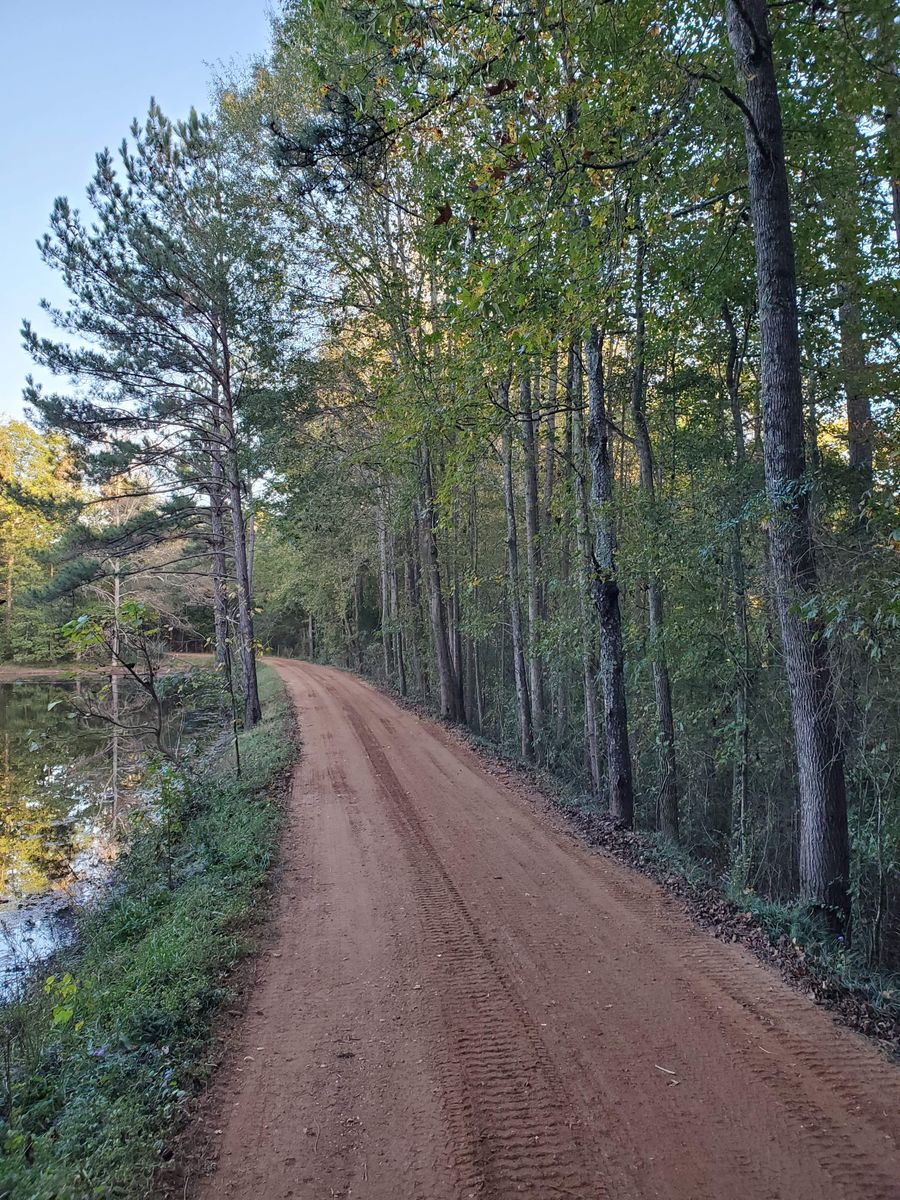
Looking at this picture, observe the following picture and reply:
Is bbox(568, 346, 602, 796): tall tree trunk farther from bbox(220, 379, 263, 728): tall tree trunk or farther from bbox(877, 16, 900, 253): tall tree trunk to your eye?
bbox(220, 379, 263, 728): tall tree trunk

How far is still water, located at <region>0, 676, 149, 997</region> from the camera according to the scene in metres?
7.19

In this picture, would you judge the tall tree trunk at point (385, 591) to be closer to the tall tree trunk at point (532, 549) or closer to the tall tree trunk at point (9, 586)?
the tall tree trunk at point (532, 549)

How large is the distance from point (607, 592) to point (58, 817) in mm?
11858

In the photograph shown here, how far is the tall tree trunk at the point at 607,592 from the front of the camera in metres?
7.90

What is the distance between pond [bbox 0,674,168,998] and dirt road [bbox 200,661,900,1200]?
339cm

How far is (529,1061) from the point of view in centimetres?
348

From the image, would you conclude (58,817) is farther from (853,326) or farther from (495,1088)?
→ (853,326)

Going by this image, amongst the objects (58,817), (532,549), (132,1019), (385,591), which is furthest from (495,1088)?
(385,591)

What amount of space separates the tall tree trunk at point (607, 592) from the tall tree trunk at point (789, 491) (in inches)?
105

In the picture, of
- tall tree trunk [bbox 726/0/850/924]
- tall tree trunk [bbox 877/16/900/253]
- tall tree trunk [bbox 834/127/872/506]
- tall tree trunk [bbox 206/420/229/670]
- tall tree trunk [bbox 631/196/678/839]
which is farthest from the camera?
tall tree trunk [bbox 206/420/229/670]

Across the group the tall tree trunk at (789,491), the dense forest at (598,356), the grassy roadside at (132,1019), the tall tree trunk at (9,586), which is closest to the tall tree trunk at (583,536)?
the dense forest at (598,356)

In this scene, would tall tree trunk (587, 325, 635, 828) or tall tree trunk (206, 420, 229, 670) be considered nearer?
tall tree trunk (587, 325, 635, 828)

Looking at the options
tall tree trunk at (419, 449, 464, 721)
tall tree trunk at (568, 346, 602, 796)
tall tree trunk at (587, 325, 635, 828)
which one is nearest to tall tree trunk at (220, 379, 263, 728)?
tall tree trunk at (419, 449, 464, 721)

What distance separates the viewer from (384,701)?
20.6 metres
